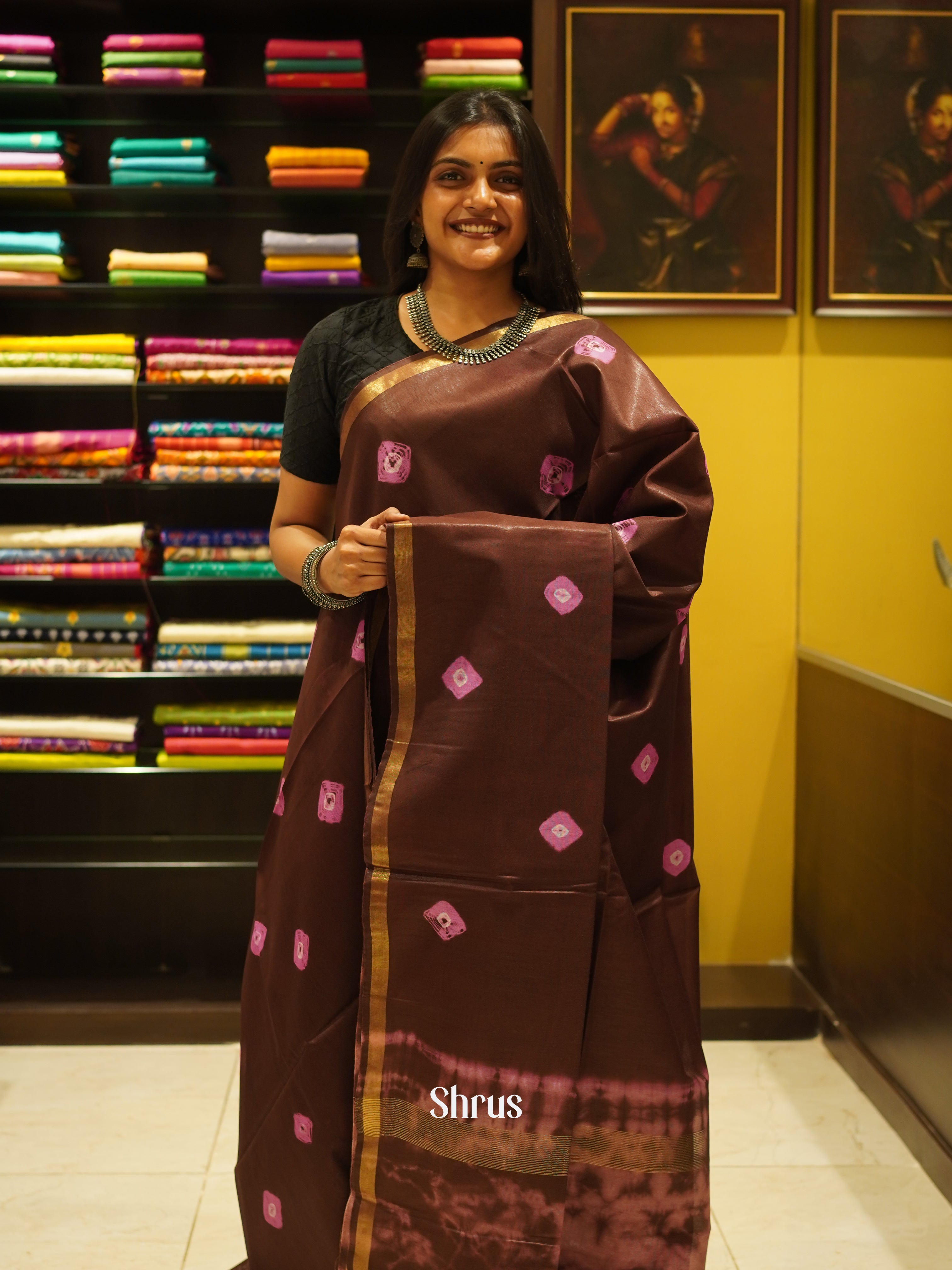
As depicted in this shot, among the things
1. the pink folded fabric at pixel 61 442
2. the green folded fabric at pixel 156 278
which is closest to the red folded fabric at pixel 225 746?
the pink folded fabric at pixel 61 442

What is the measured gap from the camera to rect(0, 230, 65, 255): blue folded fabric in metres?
2.64

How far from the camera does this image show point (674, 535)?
132cm

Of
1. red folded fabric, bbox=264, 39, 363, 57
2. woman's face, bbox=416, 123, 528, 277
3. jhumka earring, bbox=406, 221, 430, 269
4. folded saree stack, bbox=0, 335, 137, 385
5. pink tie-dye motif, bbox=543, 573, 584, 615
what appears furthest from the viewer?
folded saree stack, bbox=0, 335, 137, 385

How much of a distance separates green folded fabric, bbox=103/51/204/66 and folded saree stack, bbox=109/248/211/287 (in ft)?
1.35

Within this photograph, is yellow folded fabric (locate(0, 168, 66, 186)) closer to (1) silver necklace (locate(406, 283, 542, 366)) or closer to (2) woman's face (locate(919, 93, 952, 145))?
(1) silver necklace (locate(406, 283, 542, 366))

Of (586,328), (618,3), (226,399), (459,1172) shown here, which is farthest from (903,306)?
(459,1172)

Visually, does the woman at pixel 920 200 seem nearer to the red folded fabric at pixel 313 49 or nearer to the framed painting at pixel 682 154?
the framed painting at pixel 682 154

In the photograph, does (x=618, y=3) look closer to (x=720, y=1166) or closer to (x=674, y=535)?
(x=674, y=535)

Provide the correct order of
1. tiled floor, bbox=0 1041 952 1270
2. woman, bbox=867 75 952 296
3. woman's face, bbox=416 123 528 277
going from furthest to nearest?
1. woman, bbox=867 75 952 296
2. tiled floor, bbox=0 1041 952 1270
3. woman's face, bbox=416 123 528 277

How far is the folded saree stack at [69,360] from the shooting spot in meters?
2.66

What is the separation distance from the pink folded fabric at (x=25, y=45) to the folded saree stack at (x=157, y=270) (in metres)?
0.47

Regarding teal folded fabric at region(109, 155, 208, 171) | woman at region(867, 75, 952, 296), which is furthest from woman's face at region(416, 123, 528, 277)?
teal folded fabric at region(109, 155, 208, 171)

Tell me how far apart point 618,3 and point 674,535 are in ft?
6.31

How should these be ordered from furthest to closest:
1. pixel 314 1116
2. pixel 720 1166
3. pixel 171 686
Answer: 1. pixel 171 686
2. pixel 720 1166
3. pixel 314 1116
